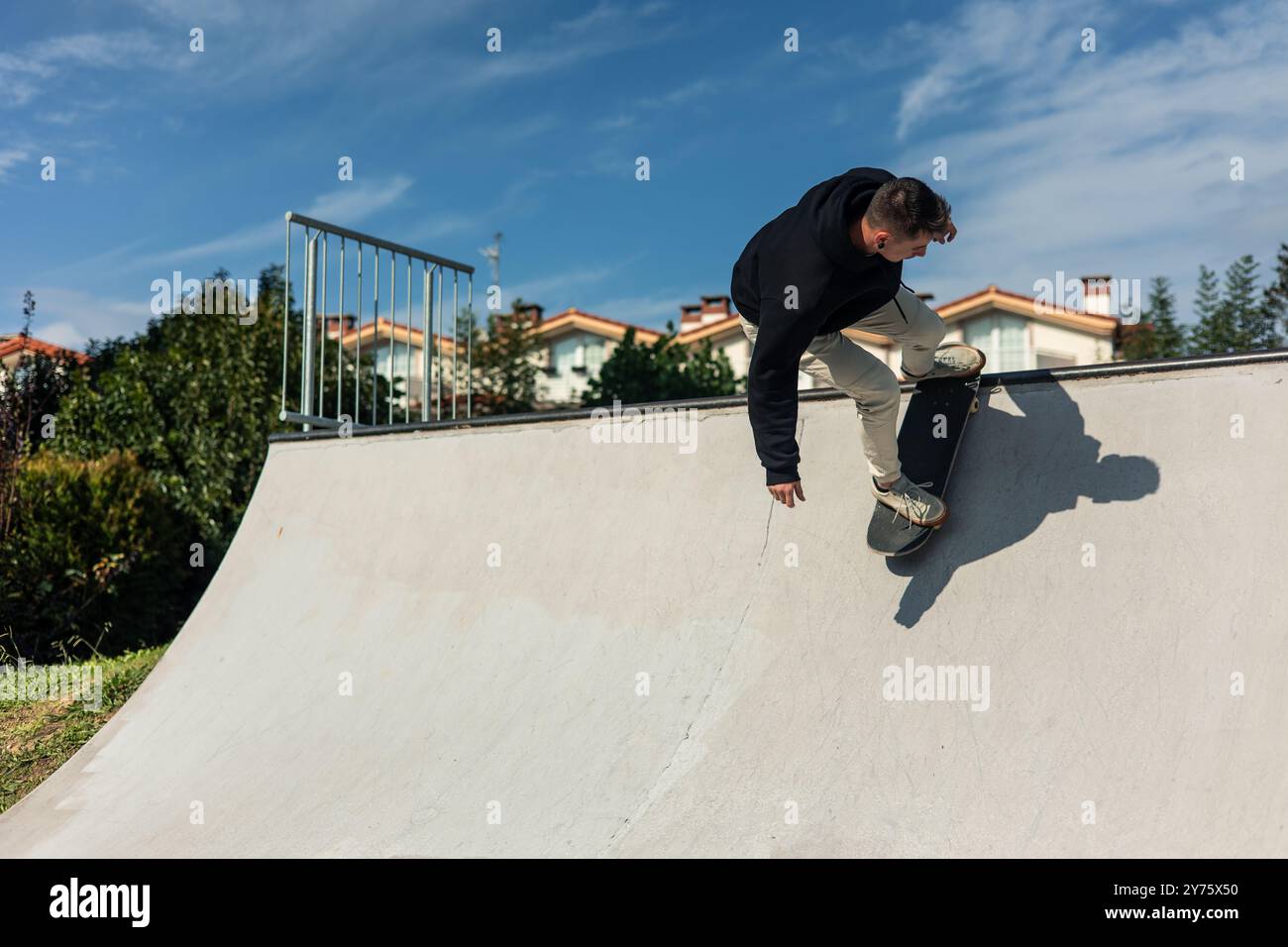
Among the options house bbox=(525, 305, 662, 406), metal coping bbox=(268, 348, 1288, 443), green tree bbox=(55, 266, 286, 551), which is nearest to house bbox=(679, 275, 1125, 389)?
house bbox=(525, 305, 662, 406)

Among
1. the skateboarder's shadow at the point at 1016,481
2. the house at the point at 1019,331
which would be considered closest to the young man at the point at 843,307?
the skateboarder's shadow at the point at 1016,481

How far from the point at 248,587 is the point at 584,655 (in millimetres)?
2341

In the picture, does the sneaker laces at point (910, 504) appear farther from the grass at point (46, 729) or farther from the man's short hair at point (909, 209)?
the grass at point (46, 729)

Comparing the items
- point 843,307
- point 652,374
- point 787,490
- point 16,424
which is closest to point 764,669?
point 787,490

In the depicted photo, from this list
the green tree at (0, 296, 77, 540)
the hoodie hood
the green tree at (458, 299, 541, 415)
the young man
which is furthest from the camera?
the green tree at (458, 299, 541, 415)

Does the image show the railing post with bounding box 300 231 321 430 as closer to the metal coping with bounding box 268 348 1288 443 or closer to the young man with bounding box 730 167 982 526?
the metal coping with bounding box 268 348 1288 443

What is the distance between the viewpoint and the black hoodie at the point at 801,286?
3.22m

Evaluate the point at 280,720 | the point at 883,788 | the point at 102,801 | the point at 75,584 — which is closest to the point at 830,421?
the point at 883,788

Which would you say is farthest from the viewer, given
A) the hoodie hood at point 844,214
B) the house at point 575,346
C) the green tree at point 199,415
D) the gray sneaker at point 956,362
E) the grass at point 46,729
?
the house at point 575,346

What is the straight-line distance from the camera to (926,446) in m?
3.94

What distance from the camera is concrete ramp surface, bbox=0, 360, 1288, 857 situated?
9.67 feet

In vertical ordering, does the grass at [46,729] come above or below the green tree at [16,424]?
below

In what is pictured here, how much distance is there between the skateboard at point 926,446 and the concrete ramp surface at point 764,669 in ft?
0.35

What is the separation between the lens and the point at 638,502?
14.9 ft
